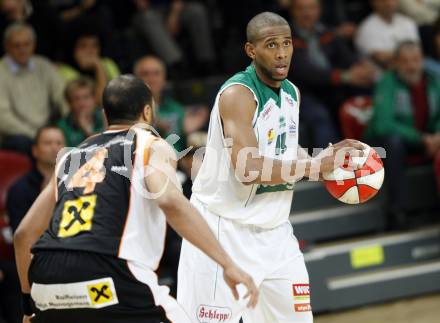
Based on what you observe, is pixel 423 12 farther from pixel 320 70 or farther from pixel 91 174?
pixel 91 174

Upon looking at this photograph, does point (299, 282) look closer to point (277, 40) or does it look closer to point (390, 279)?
point (277, 40)

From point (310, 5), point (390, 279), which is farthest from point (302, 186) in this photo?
point (310, 5)

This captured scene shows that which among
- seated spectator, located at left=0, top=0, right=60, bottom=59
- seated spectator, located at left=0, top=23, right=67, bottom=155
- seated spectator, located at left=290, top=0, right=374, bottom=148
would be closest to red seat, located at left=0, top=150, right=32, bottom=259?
seated spectator, located at left=0, top=23, right=67, bottom=155

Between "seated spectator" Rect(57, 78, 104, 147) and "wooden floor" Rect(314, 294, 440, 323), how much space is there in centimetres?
259

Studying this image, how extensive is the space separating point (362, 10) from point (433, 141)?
8.68 ft

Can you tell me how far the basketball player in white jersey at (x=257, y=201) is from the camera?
5051 millimetres

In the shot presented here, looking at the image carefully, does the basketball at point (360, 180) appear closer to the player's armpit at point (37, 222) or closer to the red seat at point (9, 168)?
the player's armpit at point (37, 222)

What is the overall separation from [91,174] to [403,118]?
498 cm

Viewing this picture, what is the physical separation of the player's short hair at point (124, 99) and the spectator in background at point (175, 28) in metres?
5.11

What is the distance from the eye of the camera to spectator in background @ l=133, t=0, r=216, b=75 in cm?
941

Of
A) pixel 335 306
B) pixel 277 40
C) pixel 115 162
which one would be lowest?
pixel 335 306

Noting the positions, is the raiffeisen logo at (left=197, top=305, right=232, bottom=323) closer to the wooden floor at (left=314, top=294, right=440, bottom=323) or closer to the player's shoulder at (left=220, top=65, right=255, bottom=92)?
the player's shoulder at (left=220, top=65, right=255, bottom=92)

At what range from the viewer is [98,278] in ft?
13.3

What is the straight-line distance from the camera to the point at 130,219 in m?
4.13
